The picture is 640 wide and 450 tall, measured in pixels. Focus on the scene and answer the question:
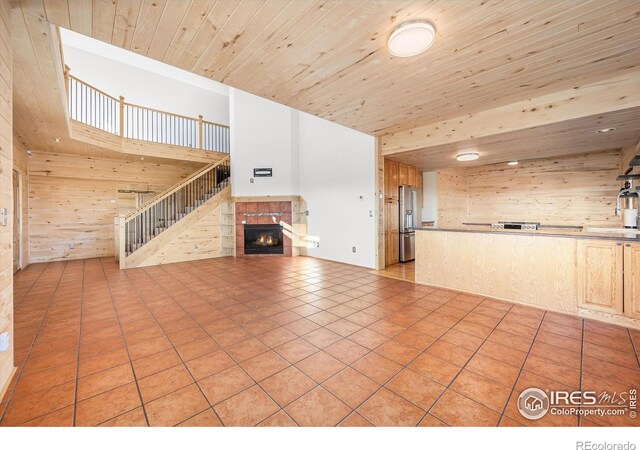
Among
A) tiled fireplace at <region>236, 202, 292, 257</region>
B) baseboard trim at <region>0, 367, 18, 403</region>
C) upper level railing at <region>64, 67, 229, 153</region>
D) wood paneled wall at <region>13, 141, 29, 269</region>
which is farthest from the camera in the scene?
tiled fireplace at <region>236, 202, 292, 257</region>

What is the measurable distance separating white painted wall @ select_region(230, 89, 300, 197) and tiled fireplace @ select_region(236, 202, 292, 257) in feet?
1.30

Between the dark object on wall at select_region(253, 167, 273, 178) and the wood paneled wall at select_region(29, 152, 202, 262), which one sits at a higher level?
the dark object on wall at select_region(253, 167, 273, 178)

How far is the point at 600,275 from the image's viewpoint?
9.58 feet

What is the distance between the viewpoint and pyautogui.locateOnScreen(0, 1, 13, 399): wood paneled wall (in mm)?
1754

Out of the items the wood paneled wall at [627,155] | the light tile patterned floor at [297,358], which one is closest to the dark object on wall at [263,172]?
the light tile patterned floor at [297,358]

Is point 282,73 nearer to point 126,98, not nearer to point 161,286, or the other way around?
point 161,286

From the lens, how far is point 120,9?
1.99m

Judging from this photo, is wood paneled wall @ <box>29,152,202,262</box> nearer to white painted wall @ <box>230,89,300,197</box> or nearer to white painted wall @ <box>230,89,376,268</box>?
white painted wall @ <box>230,89,300,197</box>

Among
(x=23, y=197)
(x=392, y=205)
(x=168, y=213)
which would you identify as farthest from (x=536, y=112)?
(x=23, y=197)

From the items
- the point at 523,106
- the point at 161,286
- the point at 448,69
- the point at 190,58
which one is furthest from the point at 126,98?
the point at 523,106

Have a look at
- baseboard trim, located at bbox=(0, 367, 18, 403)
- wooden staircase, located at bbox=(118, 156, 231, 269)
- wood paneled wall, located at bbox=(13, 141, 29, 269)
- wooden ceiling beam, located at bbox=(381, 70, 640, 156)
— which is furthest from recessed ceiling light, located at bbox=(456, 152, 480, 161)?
wood paneled wall, located at bbox=(13, 141, 29, 269)

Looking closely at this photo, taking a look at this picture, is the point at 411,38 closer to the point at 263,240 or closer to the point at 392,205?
the point at 392,205

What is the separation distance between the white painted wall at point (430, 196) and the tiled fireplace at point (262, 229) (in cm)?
392
